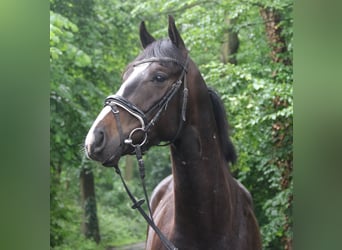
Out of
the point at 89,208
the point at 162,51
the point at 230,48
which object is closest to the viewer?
the point at 162,51

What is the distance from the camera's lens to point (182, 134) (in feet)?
9.74

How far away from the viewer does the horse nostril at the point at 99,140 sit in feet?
8.27

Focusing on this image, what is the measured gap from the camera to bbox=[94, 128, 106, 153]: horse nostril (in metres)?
2.52

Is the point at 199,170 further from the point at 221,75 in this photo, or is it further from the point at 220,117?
the point at 221,75

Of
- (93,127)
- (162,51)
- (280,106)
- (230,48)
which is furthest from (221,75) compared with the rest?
(93,127)

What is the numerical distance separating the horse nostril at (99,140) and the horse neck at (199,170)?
23.2 inches

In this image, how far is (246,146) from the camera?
7430 mm

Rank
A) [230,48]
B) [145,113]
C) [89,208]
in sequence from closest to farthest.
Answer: [145,113], [230,48], [89,208]

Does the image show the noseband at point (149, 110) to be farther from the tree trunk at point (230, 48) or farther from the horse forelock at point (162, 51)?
the tree trunk at point (230, 48)

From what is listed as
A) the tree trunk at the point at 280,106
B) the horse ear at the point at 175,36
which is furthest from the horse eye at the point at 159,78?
the tree trunk at the point at 280,106

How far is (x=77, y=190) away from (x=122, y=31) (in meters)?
7.97

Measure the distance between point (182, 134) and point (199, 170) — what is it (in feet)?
0.81
